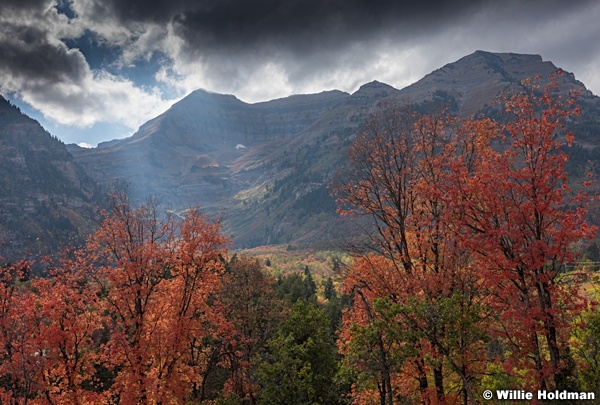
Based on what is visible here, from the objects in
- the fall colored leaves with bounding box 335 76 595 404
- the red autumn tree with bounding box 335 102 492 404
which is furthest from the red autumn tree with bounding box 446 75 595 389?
the red autumn tree with bounding box 335 102 492 404

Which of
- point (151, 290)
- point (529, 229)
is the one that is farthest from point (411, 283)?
point (151, 290)

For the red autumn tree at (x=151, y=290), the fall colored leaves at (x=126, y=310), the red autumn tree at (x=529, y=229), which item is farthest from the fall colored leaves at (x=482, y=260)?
the fall colored leaves at (x=126, y=310)

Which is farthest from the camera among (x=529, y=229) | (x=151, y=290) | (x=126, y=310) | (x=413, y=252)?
(x=126, y=310)

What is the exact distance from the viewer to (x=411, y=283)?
1986 centimetres

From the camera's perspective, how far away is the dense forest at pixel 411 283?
16297 mm

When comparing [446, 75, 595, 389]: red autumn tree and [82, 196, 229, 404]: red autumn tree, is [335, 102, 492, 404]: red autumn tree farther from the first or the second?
[82, 196, 229, 404]: red autumn tree

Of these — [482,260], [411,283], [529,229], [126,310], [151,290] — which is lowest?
[126,310]

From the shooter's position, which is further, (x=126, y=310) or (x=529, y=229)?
(x=126, y=310)

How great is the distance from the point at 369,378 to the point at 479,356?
6833 mm

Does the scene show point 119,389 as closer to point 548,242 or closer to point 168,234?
point 168,234

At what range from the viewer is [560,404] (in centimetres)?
1609

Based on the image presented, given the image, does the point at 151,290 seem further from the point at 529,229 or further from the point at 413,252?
the point at 529,229

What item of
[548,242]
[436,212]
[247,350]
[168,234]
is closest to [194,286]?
[168,234]

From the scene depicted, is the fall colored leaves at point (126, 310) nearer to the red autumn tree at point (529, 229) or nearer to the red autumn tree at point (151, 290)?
the red autumn tree at point (151, 290)
